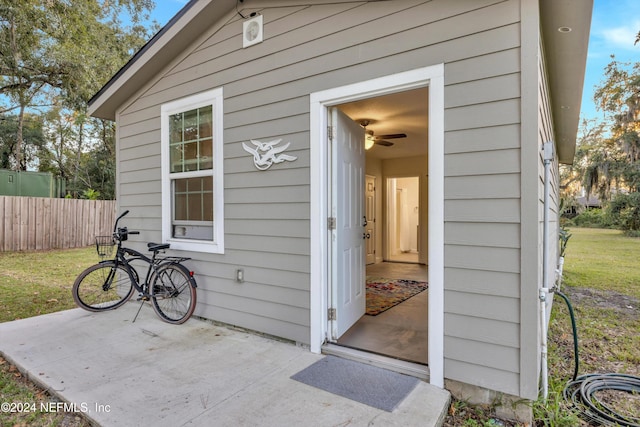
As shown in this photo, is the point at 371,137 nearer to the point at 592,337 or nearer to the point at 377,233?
the point at 377,233

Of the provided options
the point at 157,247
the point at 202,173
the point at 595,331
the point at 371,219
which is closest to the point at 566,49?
the point at 595,331

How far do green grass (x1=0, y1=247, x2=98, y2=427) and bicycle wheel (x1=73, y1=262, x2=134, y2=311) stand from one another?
1.75 feet

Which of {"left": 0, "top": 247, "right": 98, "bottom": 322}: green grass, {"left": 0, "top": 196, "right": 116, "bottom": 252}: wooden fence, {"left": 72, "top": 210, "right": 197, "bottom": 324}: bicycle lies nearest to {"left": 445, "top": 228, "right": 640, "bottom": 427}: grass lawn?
{"left": 72, "top": 210, "right": 197, "bottom": 324}: bicycle

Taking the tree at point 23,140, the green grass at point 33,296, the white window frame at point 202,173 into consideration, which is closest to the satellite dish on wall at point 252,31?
the white window frame at point 202,173

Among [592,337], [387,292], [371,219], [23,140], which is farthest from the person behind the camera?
[23,140]

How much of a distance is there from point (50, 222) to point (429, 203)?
11.3 metres

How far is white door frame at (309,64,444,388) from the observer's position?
7.67ft

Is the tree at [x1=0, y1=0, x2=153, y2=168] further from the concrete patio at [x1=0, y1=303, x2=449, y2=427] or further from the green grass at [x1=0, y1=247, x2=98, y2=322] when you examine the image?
the concrete patio at [x1=0, y1=303, x2=449, y2=427]

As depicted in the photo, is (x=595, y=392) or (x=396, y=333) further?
(x=396, y=333)

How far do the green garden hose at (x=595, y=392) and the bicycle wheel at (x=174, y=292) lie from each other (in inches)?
131

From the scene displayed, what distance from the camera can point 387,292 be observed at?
4.90 metres

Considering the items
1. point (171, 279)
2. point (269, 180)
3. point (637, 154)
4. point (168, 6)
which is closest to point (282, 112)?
point (269, 180)

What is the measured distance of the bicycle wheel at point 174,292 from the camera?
3.60m

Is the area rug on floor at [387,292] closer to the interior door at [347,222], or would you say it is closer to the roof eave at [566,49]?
the interior door at [347,222]
